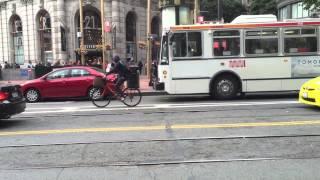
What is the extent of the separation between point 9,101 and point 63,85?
26.8ft

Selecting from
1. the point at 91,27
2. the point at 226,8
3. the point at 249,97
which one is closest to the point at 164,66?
the point at 249,97

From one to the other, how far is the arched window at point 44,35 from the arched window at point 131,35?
6841 millimetres

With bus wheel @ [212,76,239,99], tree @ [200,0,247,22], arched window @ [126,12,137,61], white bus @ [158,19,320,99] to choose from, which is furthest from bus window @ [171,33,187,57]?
tree @ [200,0,247,22]

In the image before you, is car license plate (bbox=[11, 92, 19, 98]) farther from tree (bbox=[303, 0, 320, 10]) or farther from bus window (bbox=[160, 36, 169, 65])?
tree (bbox=[303, 0, 320, 10])

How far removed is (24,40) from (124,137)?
3891 cm

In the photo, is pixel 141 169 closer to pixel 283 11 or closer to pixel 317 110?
pixel 317 110

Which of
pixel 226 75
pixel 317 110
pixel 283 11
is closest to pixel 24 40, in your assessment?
pixel 283 11

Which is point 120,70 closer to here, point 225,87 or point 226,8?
point 225,87

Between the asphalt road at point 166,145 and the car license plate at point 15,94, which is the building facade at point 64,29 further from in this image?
the asphalt road at point 166,145

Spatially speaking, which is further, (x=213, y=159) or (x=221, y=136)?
(x=221, y=136)

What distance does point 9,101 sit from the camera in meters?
12.1

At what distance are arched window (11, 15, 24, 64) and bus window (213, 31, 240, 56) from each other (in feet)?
110

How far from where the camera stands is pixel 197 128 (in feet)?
35.2

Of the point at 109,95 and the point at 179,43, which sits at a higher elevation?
the point at 179,43
